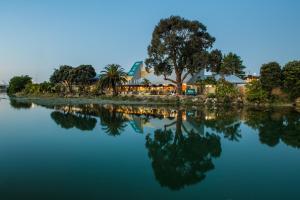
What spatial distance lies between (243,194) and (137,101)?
129 feet

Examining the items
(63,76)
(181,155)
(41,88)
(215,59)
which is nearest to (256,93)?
(215,59)

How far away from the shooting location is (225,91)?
137 ft

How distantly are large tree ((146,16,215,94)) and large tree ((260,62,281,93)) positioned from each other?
24.7ft

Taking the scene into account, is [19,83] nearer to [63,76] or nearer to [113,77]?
[63,76]

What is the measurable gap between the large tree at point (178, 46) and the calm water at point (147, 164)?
2786 centimetres

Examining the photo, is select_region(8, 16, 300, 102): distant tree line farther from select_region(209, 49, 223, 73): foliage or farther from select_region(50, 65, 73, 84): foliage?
select_region(50, 65, 73, 84): foliage

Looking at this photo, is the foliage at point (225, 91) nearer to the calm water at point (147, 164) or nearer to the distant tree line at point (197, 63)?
the distant tree line at point (197, 63)

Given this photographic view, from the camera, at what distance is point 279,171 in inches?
355

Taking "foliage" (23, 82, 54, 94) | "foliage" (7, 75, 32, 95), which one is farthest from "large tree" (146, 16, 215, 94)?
"foliage" (7, 75, 32, 95)

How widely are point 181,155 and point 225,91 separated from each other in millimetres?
32185

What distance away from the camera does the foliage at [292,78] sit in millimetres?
39062

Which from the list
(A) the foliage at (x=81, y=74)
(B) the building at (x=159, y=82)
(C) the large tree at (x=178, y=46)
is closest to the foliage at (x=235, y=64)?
(B) the building at (x=159, y=82)

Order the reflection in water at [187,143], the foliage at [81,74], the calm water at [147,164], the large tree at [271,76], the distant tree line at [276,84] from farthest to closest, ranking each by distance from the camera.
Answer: the foliage at [81,74] → the large tree at [271,76] → the distant tree line at [276,84] → the reflection in water at [187,143] → the calm water at [147,164]

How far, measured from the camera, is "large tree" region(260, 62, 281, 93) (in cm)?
3981
